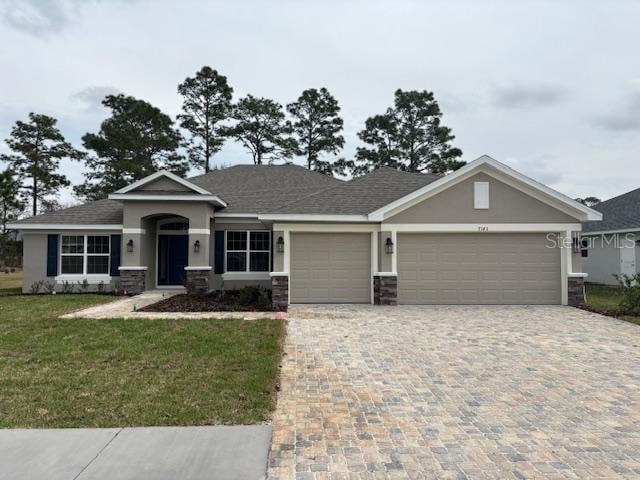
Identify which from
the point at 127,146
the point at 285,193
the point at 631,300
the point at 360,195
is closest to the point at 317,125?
the point at 127,146

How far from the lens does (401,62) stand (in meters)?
13.1

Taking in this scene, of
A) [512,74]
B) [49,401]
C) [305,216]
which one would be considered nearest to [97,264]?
[305,216]

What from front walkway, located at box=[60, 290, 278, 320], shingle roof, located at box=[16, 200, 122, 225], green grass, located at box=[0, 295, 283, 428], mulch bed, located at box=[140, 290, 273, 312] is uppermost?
shingle roof, located at box=[16, 200, 122, 225]

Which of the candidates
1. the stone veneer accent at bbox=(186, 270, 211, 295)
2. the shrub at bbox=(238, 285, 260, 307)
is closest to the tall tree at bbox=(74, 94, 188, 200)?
the stone veneer accent at bbox=(186, 270, 211, 295)

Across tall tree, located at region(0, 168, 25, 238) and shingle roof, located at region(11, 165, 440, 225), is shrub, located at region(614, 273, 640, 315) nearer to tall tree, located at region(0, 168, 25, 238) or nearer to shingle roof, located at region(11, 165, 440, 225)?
shingle roof, located at region(11, 165, 440, 225)

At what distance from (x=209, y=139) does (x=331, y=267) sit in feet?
70.7

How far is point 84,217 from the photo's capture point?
14.6m

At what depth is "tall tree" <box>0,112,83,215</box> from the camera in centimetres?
2870

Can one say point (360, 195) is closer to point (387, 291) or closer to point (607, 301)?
point (387, 291)

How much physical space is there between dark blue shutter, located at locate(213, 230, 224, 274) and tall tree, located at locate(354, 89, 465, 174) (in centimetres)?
1864

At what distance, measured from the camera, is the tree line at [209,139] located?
2761cm

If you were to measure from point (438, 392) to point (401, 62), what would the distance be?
1188 cm

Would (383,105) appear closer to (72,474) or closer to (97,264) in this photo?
(97,264)

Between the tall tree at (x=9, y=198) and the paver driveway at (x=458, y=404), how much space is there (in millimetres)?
21069
